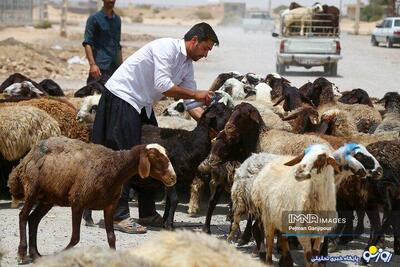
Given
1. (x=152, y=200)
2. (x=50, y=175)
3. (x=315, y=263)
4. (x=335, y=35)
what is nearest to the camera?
(x=315, y=263)

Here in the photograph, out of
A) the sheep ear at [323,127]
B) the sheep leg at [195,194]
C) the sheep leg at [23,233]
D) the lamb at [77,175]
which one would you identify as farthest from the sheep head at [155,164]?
the sheep ear at [323,127]

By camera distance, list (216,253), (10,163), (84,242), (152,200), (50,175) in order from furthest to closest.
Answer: (10,163) < (152,200) < (84,242) < (50,175) < (216,253)

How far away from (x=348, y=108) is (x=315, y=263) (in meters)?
5.36

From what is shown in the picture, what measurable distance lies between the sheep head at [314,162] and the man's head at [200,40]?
80.1 inches

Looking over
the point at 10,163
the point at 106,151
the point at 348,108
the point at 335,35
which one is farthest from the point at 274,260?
the point at 335,35

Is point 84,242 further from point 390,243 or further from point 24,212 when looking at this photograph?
point 390,243

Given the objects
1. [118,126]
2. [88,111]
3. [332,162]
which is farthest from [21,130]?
[332,162]

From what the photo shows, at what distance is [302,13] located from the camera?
96.5ft

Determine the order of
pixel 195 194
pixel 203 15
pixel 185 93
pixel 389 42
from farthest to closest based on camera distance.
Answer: pixel 203 15 < pixel 389 42 < pixel 195 194 < pixel 185 93

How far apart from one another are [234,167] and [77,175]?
2031 mm

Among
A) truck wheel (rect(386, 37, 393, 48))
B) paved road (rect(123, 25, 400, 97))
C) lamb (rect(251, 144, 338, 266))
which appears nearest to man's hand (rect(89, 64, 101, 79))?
lamb (rect(251, 144, 338, 266))

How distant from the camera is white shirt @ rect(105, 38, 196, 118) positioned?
7.62m

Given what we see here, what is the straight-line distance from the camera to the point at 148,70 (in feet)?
25.4

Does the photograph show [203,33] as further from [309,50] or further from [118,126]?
[309,50]
